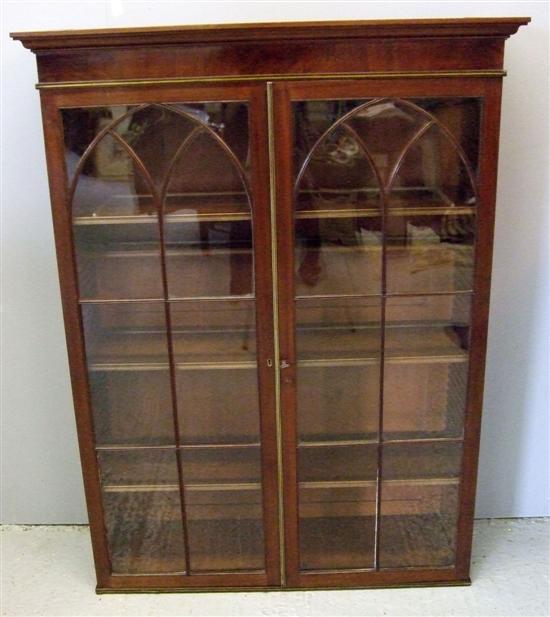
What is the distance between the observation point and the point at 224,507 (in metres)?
1.80

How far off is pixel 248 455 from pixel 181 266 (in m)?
0.54

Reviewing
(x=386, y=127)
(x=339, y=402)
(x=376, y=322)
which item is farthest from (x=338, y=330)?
(x=386, y=127)

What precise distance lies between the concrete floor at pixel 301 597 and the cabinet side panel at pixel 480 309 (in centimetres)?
10

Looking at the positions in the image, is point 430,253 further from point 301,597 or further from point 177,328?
point 301,597

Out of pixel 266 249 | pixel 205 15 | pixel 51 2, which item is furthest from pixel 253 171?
pixel 51 2

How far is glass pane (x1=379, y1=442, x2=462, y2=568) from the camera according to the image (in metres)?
1.74

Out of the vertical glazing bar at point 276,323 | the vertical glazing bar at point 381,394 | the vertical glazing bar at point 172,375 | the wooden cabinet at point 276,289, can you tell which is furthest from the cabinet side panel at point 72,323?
the vertical glazing bar at point 381,394

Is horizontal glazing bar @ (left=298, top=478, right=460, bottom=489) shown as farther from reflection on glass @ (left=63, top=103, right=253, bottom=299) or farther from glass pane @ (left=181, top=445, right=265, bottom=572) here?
reflection on glass @ (left=63, top=103, right=253, bottom=299)

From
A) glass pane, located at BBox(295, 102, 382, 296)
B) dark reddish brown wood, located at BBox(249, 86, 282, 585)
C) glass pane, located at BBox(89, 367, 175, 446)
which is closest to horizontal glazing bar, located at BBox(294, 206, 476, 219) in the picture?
glass pane, located at BBox(295, 102, 382, 296)

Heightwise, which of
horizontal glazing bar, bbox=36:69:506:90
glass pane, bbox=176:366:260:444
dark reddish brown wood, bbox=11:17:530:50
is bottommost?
glass pane, bbox=176:366:260:444

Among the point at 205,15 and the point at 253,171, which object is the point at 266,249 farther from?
the point at 205,15

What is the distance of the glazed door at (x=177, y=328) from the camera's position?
1.49 m

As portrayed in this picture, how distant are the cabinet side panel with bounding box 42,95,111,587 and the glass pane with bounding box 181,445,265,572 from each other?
25 centimetres

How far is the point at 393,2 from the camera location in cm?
172
